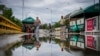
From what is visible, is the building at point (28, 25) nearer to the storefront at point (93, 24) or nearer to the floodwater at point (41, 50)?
the storefront at point (93, 24)

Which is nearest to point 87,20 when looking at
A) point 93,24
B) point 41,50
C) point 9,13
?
point 93,24

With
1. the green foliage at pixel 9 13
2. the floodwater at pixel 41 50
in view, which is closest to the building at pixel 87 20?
the green foliage at pixel 9 13

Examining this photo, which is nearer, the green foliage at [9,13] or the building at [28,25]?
the building at [28,25]

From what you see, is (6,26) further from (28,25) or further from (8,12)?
(28,25)

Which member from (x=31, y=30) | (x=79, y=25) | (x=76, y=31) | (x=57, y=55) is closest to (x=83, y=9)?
(x=79, y=25)

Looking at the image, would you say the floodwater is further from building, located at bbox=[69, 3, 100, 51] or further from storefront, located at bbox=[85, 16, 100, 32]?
building, located at bbox=[69, 3, 100, 51]

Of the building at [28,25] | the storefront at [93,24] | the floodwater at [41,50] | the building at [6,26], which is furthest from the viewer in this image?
the building at [6,26]

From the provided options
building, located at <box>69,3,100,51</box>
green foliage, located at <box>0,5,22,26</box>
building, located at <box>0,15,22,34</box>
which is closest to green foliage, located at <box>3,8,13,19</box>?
green foliage, located at <box>0,5,22,26</box>

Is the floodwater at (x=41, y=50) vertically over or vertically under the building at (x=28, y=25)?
under

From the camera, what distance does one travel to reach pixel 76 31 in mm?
27688

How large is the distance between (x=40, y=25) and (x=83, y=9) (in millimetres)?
4884

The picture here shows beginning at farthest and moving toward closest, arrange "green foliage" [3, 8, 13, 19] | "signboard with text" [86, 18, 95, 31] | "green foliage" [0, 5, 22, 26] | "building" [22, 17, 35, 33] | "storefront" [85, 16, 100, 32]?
"green foliage" [3, 8, 13, 19] → "green foliage" [0, 5, 22, 26] → "building" [22, 17, 35, 33] → "signboard with text" [86, 18, 95, 31] → "storefront" [85, 16, 100, 32]

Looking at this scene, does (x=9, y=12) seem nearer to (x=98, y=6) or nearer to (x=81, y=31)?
(x=81, y=31)

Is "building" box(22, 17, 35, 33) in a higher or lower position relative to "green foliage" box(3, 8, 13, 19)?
lower
